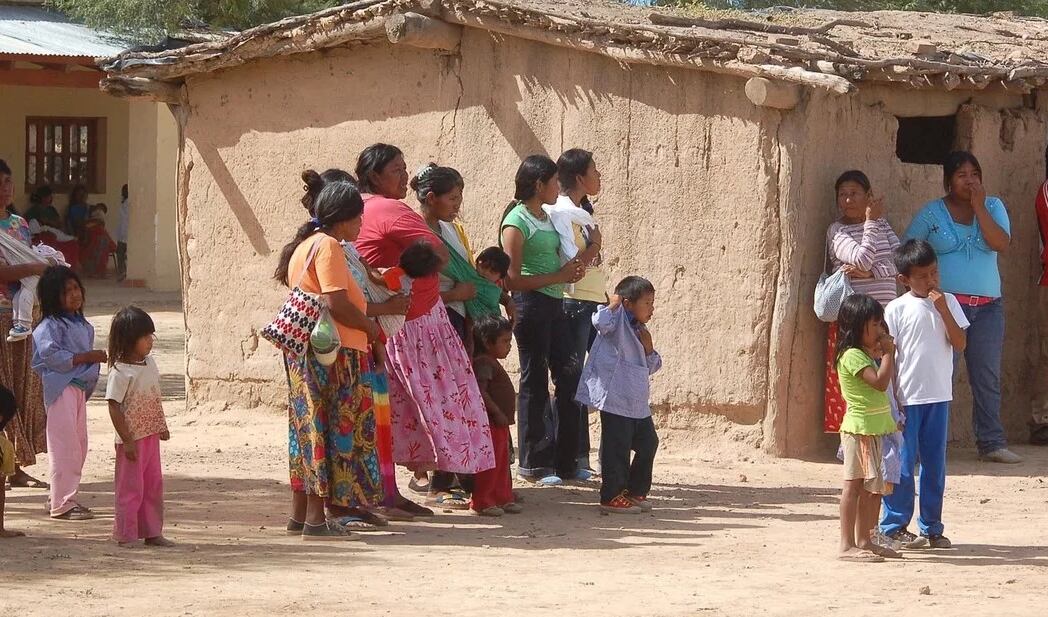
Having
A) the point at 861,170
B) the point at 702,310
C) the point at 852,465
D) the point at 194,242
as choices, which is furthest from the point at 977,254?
the point at 194,242

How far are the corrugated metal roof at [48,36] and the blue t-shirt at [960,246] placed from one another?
13867 millimetres

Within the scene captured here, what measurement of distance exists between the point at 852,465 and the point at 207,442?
488 cm

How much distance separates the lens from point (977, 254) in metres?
8.86

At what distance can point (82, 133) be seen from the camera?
2472 cm

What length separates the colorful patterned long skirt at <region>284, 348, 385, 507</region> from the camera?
21.2 feet

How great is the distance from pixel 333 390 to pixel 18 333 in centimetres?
197

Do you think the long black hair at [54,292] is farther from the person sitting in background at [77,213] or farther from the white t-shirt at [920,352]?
the person sitting in background at [77,213]

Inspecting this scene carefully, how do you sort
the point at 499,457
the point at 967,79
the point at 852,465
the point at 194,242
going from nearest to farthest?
1. the point at 852,465
2. the point at 499,457
3. the point at 967,79
4. the point at 194,242

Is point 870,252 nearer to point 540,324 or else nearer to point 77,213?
point 540,324

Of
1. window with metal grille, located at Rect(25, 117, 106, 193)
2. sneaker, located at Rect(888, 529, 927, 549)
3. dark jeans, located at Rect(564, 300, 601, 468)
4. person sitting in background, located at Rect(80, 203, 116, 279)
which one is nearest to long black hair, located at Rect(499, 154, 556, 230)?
dark jeans, located at Rect(564, 300, 601, 468)

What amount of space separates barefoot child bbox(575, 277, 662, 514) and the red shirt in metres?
0.91

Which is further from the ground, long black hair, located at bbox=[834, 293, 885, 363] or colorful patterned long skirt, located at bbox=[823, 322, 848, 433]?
long black hair, located at bbox=[834, 293, 885, 363]

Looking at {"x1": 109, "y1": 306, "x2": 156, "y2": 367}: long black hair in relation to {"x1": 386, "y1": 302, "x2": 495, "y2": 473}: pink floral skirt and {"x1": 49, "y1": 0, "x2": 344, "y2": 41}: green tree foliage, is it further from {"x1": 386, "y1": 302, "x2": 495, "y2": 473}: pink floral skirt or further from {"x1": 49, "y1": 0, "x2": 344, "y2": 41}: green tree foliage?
{"x1": 49, "y1": 0, "x2": 344, "y2": 41}: green tree foliage

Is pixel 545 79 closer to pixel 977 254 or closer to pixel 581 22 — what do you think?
pixel 581 22
